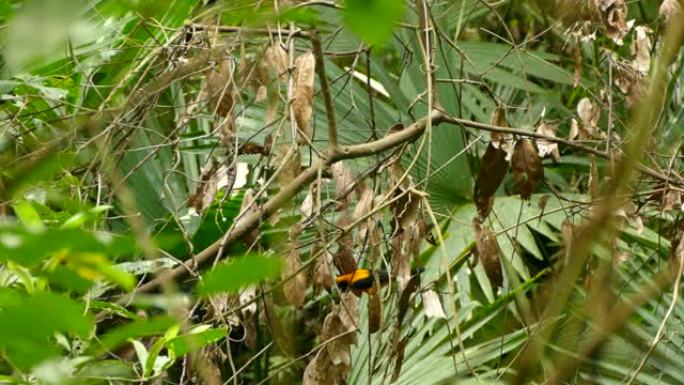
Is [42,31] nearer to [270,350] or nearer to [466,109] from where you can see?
[270,350]

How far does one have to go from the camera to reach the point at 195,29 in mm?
2230

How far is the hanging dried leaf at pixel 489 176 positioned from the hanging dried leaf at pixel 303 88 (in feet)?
1.74

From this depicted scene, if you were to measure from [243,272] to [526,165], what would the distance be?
1691mm

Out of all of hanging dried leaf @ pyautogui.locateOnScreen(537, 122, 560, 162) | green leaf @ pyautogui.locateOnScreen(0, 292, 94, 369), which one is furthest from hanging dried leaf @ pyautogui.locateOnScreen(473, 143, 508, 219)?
green leaf @ pyautogui.locateOnScreen(0, 292, 94, 369)

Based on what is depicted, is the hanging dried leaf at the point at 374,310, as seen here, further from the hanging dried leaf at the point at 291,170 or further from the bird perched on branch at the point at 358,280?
the hanging dried leaf at the point at 291,170

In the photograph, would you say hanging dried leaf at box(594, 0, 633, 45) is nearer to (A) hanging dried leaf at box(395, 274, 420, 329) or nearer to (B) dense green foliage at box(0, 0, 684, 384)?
(B) dense green foliage at box(0, 0, 684, 384)

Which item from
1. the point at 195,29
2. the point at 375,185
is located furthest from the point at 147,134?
the point at 375,185

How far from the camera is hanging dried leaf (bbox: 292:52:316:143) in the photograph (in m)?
1.83

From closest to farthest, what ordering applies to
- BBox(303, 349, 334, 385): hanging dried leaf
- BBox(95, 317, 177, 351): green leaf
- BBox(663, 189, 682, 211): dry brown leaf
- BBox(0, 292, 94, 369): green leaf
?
BBox(0, 292, 94, 369): green leaf → BBox(95, 317, 177, 351): green leaf → BBox(303, 349, 334, 385): hanging dried leaf → BBox(663, 189, 682, 211): dry brown leaf

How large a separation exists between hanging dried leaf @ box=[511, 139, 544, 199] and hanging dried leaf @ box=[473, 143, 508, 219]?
0.09 feet

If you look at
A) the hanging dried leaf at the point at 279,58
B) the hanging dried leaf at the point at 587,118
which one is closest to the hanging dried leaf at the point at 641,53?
the hanging dried leaf at the point at 587,118

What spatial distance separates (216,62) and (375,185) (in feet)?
1.37

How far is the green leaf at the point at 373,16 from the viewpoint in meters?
0.55

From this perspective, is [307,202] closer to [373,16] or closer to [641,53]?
[641,53]
